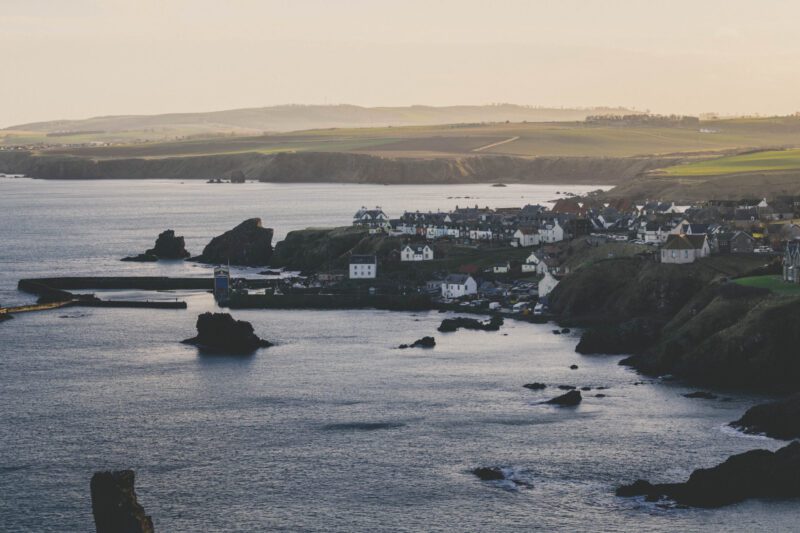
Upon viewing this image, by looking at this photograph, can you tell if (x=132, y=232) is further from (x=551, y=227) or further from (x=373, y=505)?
(x=373, y=505)

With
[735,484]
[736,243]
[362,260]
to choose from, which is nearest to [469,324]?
[736,243]

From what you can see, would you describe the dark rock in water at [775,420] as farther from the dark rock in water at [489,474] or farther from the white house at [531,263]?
the white house at [531,263]

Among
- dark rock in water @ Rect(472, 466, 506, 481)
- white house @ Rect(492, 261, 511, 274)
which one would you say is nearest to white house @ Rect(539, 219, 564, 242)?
white house @ Rect(492, 261, 511, 274)

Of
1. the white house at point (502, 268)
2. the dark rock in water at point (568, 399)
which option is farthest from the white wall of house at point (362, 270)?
the dark rock in water at point (568, 399)

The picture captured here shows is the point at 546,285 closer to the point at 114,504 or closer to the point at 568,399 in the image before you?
the point at 568,399

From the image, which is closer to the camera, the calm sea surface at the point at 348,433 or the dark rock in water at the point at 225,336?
the calm sea surface at the point at 348,433

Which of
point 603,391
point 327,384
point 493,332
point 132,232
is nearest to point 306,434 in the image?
point 327,384
